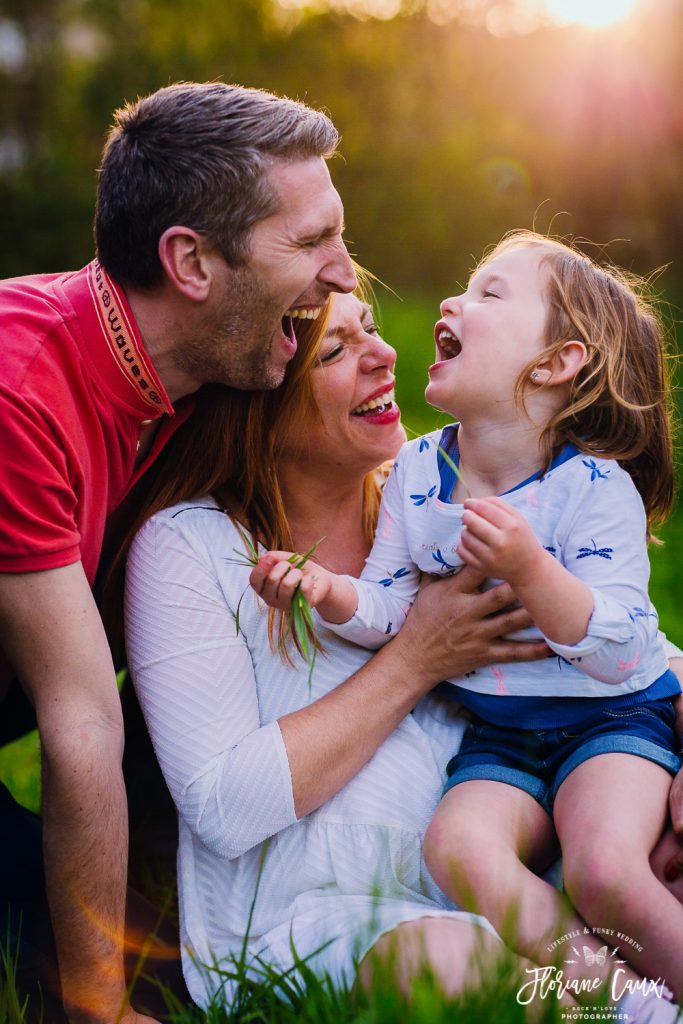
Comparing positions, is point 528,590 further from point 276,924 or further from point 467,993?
point 276,924

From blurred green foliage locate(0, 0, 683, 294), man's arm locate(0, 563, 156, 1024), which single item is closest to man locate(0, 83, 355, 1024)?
man's arm locate(0, 563, 156, 1024)

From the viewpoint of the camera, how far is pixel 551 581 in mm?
2230

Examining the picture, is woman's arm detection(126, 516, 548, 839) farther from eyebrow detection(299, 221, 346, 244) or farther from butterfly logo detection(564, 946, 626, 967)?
eyebrow detection(299, 221, 346, 244)

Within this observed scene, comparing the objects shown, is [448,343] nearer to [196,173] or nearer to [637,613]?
[196,173]

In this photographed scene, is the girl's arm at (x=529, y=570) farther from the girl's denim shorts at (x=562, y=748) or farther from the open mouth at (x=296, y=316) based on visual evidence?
the open mouth at (x=296, y=316)

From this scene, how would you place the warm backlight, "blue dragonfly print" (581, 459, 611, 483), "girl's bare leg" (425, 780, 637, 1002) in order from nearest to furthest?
1. "girl's bare leg" (425, 780, 637, 1002)
2. "blue dragonfly print" (581, 459, 611, 483)
3. the warm backlight

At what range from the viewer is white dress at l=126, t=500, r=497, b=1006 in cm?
245

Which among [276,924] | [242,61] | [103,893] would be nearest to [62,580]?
[103,893]

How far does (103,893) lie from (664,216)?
14.4 metres

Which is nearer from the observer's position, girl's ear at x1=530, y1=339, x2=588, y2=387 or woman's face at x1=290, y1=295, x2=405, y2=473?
girl's ear at x1=530, y1=339, x2=588, y2=387

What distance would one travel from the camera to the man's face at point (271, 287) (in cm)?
276

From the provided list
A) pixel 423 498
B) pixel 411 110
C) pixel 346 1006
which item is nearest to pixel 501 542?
pixel 423 498

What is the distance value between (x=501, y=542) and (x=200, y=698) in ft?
2.62

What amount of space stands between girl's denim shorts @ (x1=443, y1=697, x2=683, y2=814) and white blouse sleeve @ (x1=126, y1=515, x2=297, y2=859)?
0.44m
